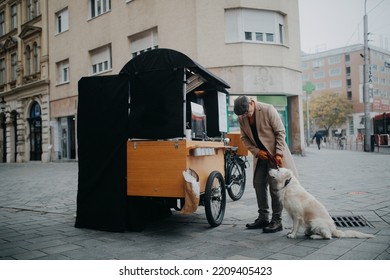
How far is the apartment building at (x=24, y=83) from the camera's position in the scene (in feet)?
53.0

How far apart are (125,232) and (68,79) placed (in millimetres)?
17779

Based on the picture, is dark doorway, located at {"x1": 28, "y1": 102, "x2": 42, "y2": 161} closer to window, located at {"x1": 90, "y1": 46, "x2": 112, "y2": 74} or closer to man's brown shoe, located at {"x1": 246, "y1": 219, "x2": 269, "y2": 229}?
window, located at {"x1": 90, "y1": 46, "x2": 112, "y2": 74}

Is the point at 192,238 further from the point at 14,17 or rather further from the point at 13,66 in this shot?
the point at 14,17

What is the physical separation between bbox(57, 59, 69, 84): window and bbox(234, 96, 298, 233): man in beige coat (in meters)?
18.0

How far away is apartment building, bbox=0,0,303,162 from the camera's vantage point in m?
14.9

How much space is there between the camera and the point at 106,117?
162 inches

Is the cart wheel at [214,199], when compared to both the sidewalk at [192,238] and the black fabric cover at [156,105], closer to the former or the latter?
the sidewalk at [192,238]

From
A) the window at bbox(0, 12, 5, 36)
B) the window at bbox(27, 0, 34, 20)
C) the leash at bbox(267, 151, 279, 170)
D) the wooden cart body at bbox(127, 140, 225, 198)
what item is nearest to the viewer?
the wooden cart body at bbox(127, 140, 225, 198)

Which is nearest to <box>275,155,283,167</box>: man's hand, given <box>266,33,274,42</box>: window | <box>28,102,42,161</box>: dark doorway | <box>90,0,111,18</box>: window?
<box>266,33,274,42</box>: window

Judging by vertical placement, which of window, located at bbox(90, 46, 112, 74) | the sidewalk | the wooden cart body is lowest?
the sidewalk

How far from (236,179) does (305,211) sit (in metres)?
2.74

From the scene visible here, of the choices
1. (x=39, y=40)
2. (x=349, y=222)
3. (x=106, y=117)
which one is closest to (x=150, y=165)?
(x=106, y=117)

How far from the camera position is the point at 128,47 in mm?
17094

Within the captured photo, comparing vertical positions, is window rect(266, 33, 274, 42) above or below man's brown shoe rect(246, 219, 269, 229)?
above
